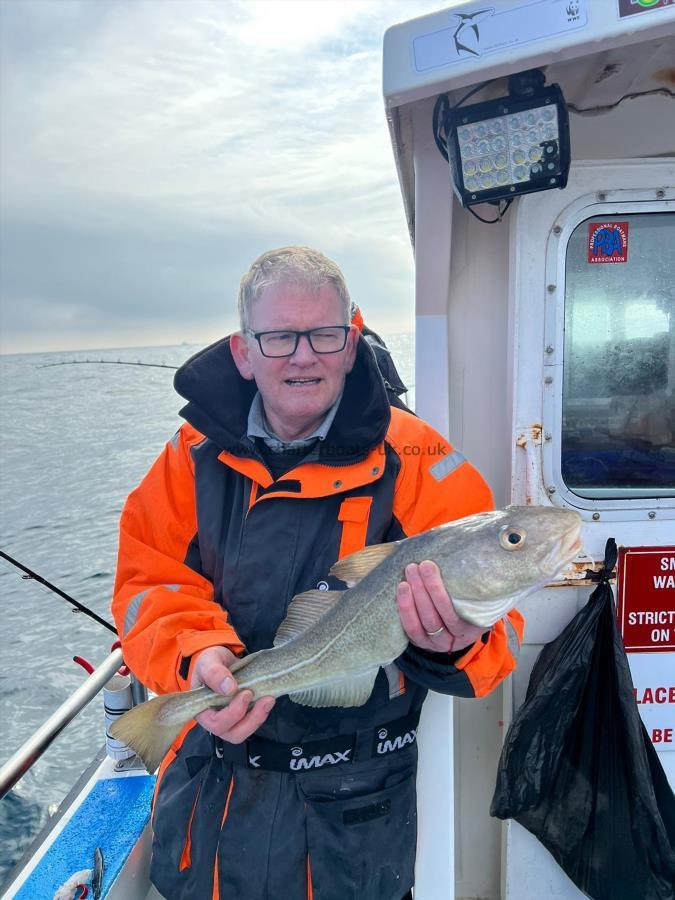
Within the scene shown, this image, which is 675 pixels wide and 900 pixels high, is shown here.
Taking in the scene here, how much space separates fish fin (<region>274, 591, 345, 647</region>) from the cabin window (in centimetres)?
152

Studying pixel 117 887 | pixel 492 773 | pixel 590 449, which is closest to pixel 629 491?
pixel 590 449

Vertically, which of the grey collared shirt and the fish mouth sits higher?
the grey collared shirt

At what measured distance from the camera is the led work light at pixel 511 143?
224 centimetres

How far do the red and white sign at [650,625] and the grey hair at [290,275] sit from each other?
5.69ft

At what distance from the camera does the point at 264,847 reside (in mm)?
1946

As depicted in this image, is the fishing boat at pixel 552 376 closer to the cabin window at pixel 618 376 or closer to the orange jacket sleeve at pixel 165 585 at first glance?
the cabin window at pixel 618 376

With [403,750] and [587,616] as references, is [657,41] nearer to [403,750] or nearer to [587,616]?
[587,616]

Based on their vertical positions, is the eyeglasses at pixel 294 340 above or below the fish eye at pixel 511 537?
above

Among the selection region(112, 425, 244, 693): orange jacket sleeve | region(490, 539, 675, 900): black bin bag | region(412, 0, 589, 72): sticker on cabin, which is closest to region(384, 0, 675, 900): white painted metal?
region(490, 539, 675, 900): black bin bag

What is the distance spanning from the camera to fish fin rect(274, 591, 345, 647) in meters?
1.85

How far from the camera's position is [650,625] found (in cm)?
281

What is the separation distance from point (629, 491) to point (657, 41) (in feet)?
5.71

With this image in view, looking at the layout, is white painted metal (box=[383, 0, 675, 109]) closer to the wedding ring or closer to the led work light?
the led work light

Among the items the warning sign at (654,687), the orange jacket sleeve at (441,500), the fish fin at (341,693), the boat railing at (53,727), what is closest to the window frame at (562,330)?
the warning sign at (654,687)
